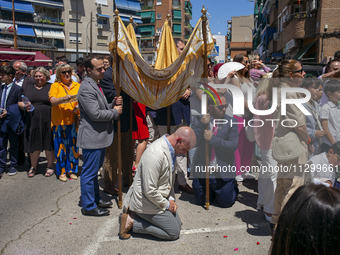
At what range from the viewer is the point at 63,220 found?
13.4ft

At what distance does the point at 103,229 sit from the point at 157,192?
932 mm

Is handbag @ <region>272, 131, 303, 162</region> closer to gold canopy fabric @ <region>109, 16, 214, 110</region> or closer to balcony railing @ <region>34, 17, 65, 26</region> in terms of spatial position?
gold canopy fabric @ <region>109, 16, 214, 110</region>

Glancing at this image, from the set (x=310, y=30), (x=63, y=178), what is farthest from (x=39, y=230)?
(x=310, y=30)

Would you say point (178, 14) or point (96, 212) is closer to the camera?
point (96, 212)

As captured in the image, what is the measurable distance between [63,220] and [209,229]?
187cm

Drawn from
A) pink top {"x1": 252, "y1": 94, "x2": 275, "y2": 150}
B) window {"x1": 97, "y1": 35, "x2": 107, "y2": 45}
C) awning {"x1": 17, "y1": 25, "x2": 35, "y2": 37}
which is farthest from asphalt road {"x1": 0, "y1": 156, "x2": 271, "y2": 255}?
window {"x1": 97, "y1": 35, "x2": 107, "y2": 45}

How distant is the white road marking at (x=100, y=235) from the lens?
11.0 ft

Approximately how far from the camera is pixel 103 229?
3.87 meters

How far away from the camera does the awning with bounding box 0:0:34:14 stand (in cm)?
4551

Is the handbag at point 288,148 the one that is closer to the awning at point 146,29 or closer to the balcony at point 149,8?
the awning at point 146,29

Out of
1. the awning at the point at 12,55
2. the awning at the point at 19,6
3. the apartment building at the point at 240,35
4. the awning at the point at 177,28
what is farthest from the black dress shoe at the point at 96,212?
the apartment building at the point at 240,35

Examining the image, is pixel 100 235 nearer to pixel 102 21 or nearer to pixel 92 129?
pixel 92 129

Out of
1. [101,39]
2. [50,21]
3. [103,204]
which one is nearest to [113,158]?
[103,204]

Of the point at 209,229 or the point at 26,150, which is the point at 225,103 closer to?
the point at 209,229
